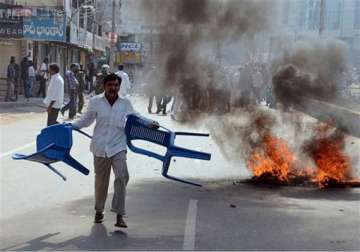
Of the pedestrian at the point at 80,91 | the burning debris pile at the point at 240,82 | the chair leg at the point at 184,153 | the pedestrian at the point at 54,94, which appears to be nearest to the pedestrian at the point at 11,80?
the pedestrian at the point at 80,91

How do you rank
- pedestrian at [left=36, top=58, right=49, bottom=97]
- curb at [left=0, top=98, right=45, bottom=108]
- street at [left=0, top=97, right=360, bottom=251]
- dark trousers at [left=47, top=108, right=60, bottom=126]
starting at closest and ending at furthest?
street at [left=0, top=97, right=360, bottom=251] < dark trousers at [left=47, top=108, right=60, bottom=126] < curb at [left=0, top=98, right=45, bottom=108] < pedestrian at [left=36, top=58, right=49, bottom=97]

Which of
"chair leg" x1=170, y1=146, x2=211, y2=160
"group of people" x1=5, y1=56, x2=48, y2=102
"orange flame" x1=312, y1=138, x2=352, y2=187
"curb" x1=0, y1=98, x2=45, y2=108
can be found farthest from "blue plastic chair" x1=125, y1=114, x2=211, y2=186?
"group of people" x1=5, y1=56, x2=48, y2=102

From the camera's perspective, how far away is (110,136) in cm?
618

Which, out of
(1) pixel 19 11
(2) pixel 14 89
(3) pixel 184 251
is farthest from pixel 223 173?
(1) pixel 19 11

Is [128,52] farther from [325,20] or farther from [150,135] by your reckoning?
[150,135]

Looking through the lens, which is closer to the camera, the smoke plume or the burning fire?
the burning fire

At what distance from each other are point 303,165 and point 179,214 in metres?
2.79

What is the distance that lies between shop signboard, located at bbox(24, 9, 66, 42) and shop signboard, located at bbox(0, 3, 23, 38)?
1.42 ft

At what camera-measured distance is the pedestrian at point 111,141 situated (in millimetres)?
6137

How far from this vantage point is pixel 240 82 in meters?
9.91

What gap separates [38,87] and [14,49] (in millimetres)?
2981

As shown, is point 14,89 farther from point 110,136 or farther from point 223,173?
point 110,136

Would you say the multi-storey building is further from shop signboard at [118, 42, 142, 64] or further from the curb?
shop signboard at [118, 42, 142, 64]

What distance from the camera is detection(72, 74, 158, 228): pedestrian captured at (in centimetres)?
614
